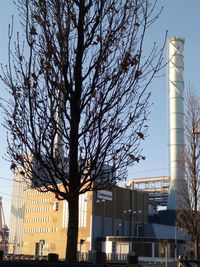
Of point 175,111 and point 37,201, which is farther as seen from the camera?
point 37,201

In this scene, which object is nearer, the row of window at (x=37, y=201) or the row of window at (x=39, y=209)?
the row of window at (x=39, y=209)

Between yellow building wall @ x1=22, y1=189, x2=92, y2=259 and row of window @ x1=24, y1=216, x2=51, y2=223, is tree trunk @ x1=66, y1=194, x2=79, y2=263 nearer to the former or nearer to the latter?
yellow building wall @ x1=22, y1=189, x2=92, y2=259

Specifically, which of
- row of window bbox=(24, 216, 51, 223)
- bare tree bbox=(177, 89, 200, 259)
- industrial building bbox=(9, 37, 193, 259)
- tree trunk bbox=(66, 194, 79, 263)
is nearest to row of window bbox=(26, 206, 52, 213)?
industrial building bbox=(9, 37, 193, 259)

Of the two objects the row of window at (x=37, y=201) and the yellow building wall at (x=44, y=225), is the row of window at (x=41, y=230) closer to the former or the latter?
the yellow building wall at (x=44, y=225)

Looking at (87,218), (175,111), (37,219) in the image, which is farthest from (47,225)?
(175,111)

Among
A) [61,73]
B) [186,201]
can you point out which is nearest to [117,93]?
[61,73]

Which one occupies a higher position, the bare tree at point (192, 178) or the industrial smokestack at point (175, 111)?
the industrial smokestack at point (175, 111)

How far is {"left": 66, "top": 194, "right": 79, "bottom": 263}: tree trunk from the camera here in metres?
8.17

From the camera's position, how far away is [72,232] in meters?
8.41

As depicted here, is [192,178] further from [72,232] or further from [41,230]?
[41,230]

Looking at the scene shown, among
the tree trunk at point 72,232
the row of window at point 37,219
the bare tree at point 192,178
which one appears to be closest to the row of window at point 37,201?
the row of window at point 37,219

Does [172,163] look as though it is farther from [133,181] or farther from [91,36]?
[91,36]

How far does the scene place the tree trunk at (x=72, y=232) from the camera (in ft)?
26.8

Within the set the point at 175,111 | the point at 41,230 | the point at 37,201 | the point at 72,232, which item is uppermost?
the point at 175,111
